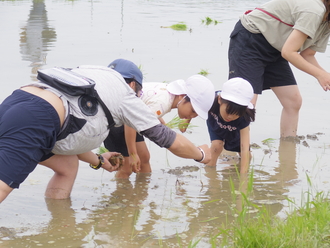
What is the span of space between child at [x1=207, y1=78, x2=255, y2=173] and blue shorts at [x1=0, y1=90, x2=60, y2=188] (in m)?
1.47

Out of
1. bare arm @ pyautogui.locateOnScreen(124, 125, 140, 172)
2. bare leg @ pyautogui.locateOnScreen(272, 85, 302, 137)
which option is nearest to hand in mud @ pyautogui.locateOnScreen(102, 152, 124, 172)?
bare arm @ pyautogui.locateOnScreen(124, 125, 140, 172)

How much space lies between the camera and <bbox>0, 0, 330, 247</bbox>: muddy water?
9.62 ft

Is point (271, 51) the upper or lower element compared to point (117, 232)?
upper

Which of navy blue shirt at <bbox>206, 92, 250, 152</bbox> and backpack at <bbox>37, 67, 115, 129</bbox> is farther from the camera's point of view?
navy blue shirt at <bbox>206, 92, 250, 152</bbox>

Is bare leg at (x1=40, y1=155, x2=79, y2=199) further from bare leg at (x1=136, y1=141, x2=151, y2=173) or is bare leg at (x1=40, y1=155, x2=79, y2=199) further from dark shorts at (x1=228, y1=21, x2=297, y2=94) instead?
dark shorts at (x1=228, y1=21, x2=297, y2=94)

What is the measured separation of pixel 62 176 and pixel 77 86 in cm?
82

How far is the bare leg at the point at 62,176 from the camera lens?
3328 millimetres

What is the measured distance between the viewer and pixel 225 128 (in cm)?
427

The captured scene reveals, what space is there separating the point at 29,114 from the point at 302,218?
151 cm

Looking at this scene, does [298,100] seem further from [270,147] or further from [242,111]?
[242,111]

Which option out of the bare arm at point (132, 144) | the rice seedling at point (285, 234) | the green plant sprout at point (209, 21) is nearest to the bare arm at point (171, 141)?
the bare arm at point (132, 144)

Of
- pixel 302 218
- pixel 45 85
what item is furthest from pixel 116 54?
pixel 302 218

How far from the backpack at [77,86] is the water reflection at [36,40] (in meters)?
4.05

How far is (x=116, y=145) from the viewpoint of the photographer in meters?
4.16
